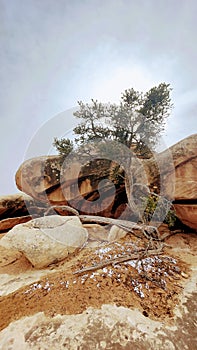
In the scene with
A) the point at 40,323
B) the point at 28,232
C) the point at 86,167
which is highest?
the point at 86,167

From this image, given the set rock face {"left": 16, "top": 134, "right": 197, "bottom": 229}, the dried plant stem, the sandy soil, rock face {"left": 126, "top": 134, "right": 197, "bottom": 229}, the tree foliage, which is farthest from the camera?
the tree foliage

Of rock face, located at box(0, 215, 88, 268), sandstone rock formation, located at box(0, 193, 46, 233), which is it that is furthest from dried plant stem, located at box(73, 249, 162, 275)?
sandstone rock formation, located at box(0, 193, 46, 233)

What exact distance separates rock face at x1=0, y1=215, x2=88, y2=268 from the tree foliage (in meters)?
5.57

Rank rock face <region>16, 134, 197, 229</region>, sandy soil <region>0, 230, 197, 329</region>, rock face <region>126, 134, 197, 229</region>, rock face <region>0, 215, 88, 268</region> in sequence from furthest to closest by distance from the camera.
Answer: rock face <region>16, 134, 197, 229</region> < rock face <region>126, 134, 197, 229</region> < rock face <region>0, 215, 88, 268</region> < sandy soil <region>0, 230, 197, 329</region>

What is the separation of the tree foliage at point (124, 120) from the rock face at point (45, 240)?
5571mm

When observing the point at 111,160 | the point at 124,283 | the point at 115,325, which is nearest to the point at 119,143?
the point at 111,160

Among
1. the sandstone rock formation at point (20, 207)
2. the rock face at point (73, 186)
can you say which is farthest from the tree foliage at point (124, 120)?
the sandstone rock formation at point (20, 207)

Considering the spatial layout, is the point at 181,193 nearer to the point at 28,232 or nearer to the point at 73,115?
the point at 28,232

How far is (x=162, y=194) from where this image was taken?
Result: 764cm

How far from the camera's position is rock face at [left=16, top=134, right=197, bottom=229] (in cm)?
720

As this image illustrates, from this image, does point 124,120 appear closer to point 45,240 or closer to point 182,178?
point 182,178

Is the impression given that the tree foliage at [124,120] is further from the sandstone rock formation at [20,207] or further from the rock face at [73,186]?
the sandstone rock formation at [20,207]

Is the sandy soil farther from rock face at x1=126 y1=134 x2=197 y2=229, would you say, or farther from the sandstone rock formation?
the sandstone rock formation

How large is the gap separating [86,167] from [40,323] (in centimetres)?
933
